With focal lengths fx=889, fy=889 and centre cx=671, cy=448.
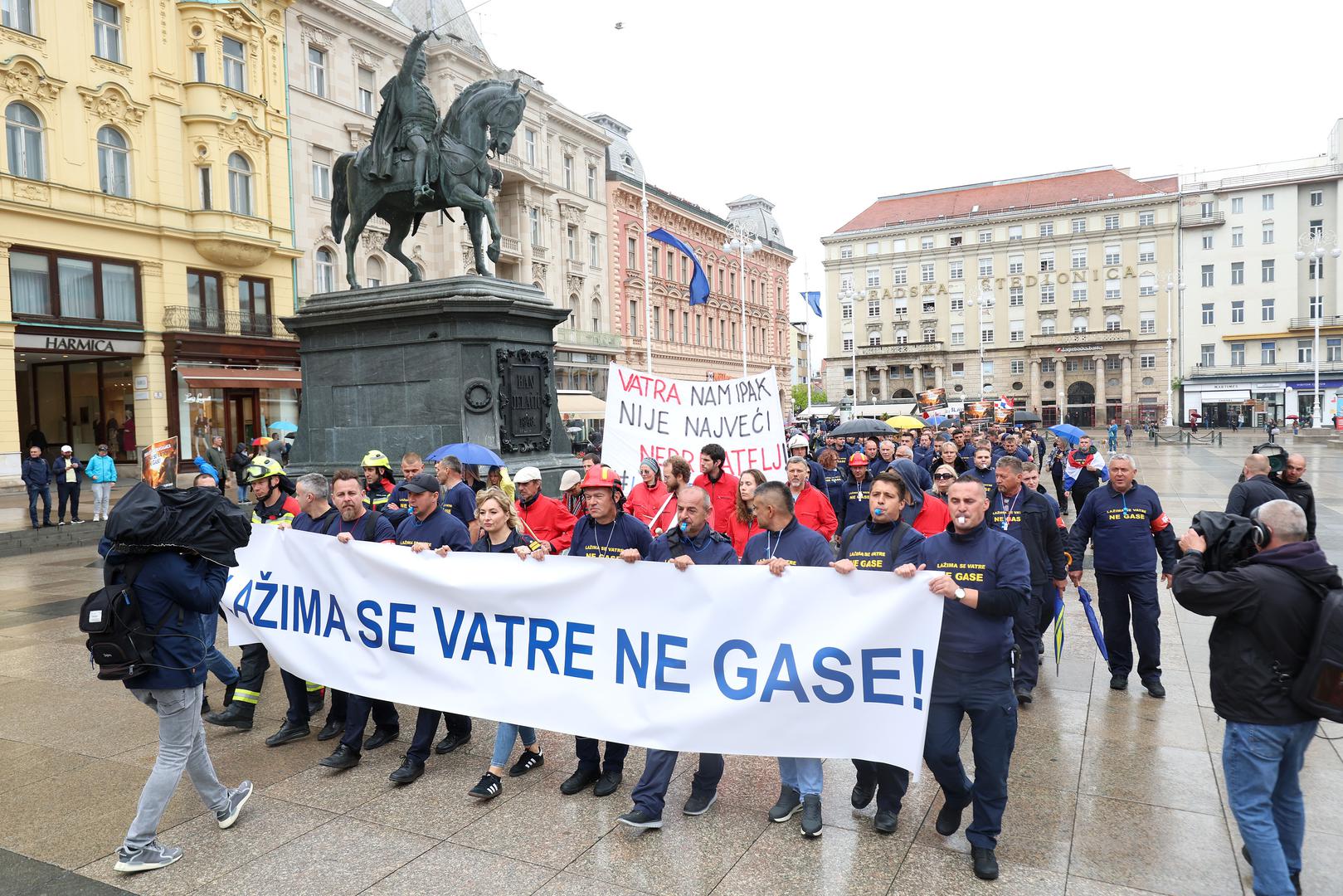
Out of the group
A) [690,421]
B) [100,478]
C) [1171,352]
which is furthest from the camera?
[1171,352]

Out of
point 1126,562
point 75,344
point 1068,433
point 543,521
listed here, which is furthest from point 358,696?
point 75,344

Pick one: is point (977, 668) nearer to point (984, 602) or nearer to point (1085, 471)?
point (984, 602)

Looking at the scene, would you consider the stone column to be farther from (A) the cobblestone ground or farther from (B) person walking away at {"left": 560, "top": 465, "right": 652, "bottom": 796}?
(B) person walking away at {"left": 560, "top": 465, "right": 652, "bottom": 796}

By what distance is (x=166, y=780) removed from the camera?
4316 millimetres

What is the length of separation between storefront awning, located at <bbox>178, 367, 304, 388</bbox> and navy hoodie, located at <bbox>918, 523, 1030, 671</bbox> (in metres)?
29.9

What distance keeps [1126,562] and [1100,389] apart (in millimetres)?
92399

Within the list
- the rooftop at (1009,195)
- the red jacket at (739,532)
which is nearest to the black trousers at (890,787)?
the red jacket at (739,532)

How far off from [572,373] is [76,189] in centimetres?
2563

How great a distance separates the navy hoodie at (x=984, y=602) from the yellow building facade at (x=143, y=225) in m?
30.7

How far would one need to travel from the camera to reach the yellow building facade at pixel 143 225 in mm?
27281

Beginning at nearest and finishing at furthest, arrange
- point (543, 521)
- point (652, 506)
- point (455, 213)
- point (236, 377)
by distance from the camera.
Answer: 1. point (543, 521)
2. point (652, 506)
3. point (236, 377)
4. point (455, 213)

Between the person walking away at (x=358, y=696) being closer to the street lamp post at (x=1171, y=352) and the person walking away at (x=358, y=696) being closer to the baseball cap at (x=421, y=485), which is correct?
the baseball cap at (x=421, y=485)

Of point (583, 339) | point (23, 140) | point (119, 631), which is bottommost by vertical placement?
point (119, 631)

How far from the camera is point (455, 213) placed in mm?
46531
